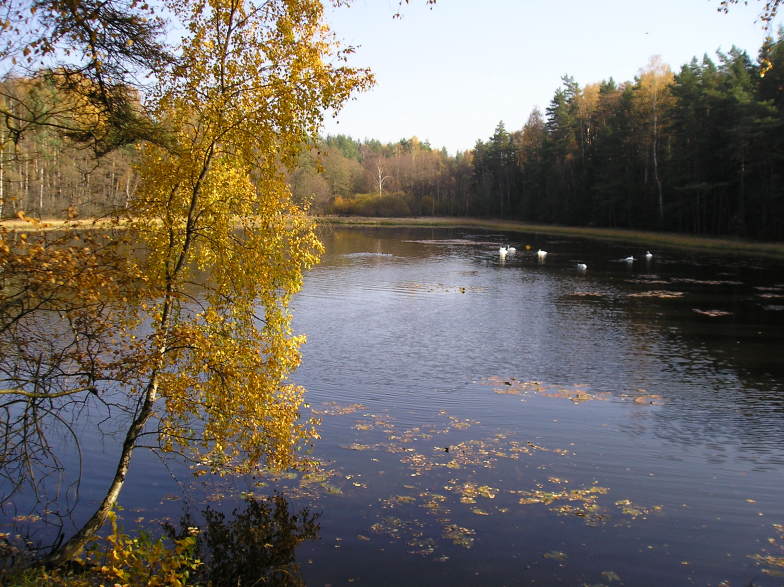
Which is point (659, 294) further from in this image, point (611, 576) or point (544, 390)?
point (611, 576)

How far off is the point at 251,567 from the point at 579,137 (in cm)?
8039

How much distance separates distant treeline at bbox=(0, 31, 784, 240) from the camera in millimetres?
10562

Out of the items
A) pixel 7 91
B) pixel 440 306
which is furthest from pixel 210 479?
pixel 440 306

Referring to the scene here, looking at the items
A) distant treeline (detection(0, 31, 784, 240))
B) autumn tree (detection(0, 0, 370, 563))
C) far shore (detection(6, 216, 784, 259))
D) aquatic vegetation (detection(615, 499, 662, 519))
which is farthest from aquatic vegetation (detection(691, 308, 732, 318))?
autumn tree (detection(0, 0, 370, 563))

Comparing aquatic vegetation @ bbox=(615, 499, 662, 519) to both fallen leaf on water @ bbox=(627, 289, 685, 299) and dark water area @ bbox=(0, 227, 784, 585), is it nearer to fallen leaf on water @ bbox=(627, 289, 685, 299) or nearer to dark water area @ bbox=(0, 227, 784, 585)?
dark water area @ bbox=(0, 227, 784, 585)

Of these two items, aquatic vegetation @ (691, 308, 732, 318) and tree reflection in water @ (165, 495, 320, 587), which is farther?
aquatic vegetation @ (691, 308, 732, 318)

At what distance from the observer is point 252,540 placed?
9.16m

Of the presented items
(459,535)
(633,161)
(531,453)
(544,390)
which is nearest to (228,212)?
(459,535)

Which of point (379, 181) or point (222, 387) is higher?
point (379, 181)

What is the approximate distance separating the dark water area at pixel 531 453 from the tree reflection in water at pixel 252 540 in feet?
0.85

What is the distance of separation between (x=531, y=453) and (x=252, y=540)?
216 inches

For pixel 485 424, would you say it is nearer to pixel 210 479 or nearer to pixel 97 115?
pixel 210 479

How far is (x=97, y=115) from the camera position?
855 centimetres

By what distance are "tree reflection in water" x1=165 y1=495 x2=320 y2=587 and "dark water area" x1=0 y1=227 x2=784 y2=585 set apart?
26 centimetres
